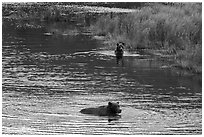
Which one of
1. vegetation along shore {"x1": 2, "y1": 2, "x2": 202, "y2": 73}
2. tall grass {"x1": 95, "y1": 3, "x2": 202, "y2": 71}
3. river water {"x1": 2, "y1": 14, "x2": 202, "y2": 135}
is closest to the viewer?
river water {"x1": 2, "y1": 14, "x2": 202, "y2": 135}

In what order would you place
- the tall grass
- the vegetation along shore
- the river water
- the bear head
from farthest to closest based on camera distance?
1. the tall grass
2. the vegetation along shore
3. the bear head
4. the river water

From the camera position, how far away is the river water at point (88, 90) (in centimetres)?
2336

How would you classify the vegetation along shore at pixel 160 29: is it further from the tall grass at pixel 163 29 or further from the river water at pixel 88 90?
the river water at pixel 88 90

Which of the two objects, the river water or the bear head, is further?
the bear head

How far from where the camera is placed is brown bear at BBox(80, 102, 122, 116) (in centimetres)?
2503

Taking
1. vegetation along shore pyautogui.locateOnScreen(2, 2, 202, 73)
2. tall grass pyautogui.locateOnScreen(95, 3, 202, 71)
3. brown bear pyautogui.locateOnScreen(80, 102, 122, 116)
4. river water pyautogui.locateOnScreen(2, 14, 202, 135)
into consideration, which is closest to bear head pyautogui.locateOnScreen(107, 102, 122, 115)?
brown bear pyautogui.locateOnScreen(80, 102, 122, 116)

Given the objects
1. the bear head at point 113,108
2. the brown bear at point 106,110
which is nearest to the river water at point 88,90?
the brown bear at point 106,110

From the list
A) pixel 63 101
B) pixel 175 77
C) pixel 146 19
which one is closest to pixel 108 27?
pixel 146 19

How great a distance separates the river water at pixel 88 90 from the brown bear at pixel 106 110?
28 cm

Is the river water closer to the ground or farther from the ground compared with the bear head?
closer to the ground

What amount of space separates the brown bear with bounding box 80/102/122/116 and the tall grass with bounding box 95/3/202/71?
547 inches

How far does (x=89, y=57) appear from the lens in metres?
41.7

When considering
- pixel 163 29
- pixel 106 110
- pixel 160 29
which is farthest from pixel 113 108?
pixel 160 29

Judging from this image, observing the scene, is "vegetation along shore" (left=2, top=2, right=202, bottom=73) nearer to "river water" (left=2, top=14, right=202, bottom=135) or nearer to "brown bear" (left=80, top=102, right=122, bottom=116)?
"river water" (left=2, top=14, right=202, bottom=135)
